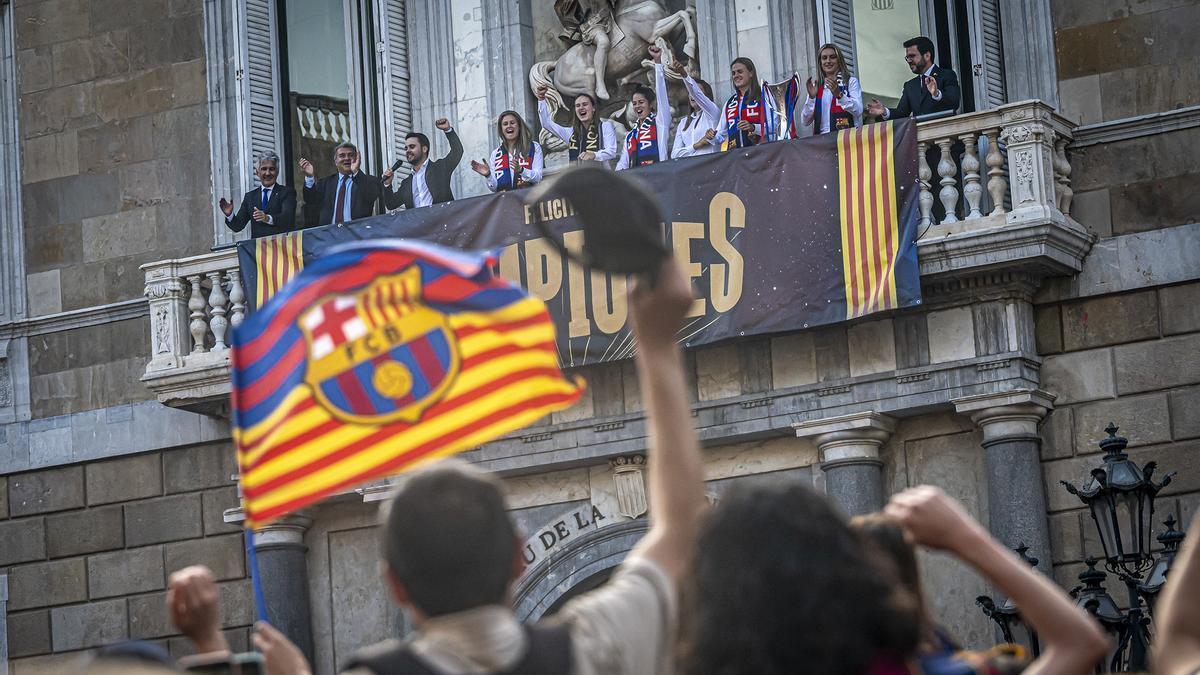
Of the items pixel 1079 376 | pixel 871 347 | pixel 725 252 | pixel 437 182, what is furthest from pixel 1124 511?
pixel 437 182

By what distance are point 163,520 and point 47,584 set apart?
1.33 metres

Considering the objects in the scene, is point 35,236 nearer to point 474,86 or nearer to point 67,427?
point 67,427

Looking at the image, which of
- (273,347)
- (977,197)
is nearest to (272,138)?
(977,197)

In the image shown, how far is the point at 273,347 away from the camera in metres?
5.62

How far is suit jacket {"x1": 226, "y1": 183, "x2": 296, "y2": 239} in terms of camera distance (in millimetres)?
16516

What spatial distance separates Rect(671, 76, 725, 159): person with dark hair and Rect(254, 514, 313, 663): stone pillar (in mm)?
4323

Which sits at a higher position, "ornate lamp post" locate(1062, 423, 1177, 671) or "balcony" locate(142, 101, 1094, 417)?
"balcony" locate(142, 101, 1094, 417)

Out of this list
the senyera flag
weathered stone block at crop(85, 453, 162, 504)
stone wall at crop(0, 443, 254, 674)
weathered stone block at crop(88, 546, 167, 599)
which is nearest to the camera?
the senyera flag

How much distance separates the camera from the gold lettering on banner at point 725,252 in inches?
572

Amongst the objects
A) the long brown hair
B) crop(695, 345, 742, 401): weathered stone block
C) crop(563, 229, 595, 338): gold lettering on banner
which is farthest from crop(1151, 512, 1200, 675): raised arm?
the long brown hair

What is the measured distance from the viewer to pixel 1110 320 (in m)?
14.2

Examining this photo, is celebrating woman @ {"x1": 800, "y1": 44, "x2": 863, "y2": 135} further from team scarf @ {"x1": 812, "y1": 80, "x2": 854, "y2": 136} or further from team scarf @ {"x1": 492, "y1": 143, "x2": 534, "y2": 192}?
team scarf @ {"x1": 492, "y1": 143, "x2": 534, "y2": 192}

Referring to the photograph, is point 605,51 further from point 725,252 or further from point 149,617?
point 149,617

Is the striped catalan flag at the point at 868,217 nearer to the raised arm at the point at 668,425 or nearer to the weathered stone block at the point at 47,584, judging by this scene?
the weathered stone block at the point at 47,584
